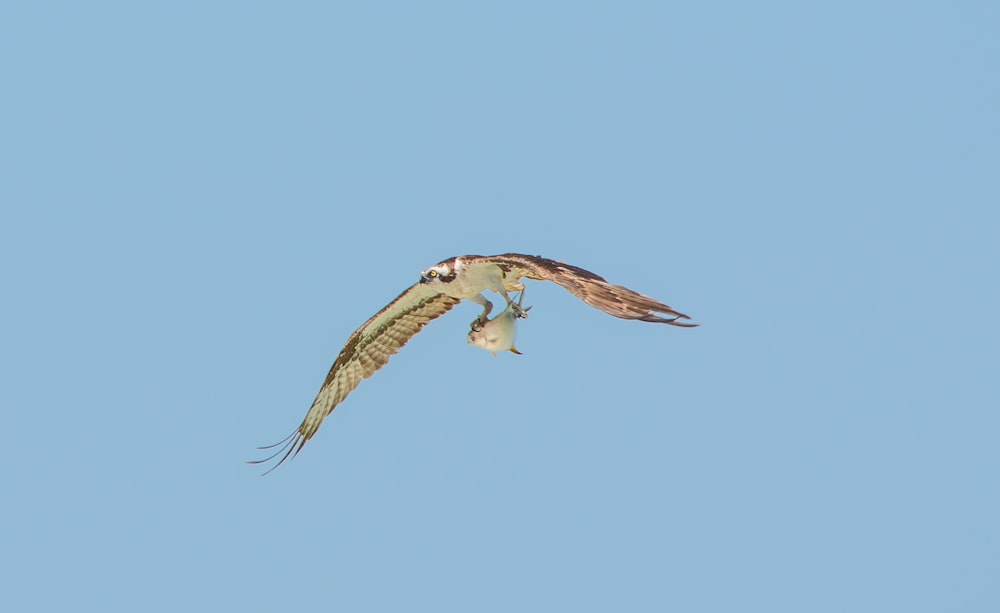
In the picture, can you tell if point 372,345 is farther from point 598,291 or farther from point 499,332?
point 598,291

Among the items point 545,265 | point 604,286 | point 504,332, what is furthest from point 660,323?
point 504,332

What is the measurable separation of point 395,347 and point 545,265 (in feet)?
Answer: 26.3

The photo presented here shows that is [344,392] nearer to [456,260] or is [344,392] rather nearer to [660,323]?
[456,260]

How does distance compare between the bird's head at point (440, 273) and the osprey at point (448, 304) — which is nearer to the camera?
the osprey at point (448, 304)

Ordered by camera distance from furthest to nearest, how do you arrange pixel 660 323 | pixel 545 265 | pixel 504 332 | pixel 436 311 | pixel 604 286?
pixel 436 311 → pixel 504 332 → pixel 545 265 → pixel 604 286 → pixel 660 323

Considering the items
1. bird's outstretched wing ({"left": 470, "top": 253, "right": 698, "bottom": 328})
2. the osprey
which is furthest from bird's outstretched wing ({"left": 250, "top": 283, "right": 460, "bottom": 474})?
bird's outstretched wing ({"left": 470, "top": 253, "right": 698, "bottom": 328})

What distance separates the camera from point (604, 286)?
62.7 feet

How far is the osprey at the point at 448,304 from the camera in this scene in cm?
1853

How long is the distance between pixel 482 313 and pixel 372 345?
449cm

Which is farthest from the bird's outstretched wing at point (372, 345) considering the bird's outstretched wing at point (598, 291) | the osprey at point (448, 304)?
the bird's outstretched wing at point (598, 291)

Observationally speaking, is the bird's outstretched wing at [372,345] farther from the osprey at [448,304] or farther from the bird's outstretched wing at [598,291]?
the bird's outstretched wing at [598,291]

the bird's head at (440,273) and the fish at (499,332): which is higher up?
the bird's head at (440,273)

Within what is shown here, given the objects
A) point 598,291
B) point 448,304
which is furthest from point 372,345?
point 598,291

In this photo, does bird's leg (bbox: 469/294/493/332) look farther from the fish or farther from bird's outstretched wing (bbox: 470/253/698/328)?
bird's outstretched wing (bbox: 470/253/698/328)
